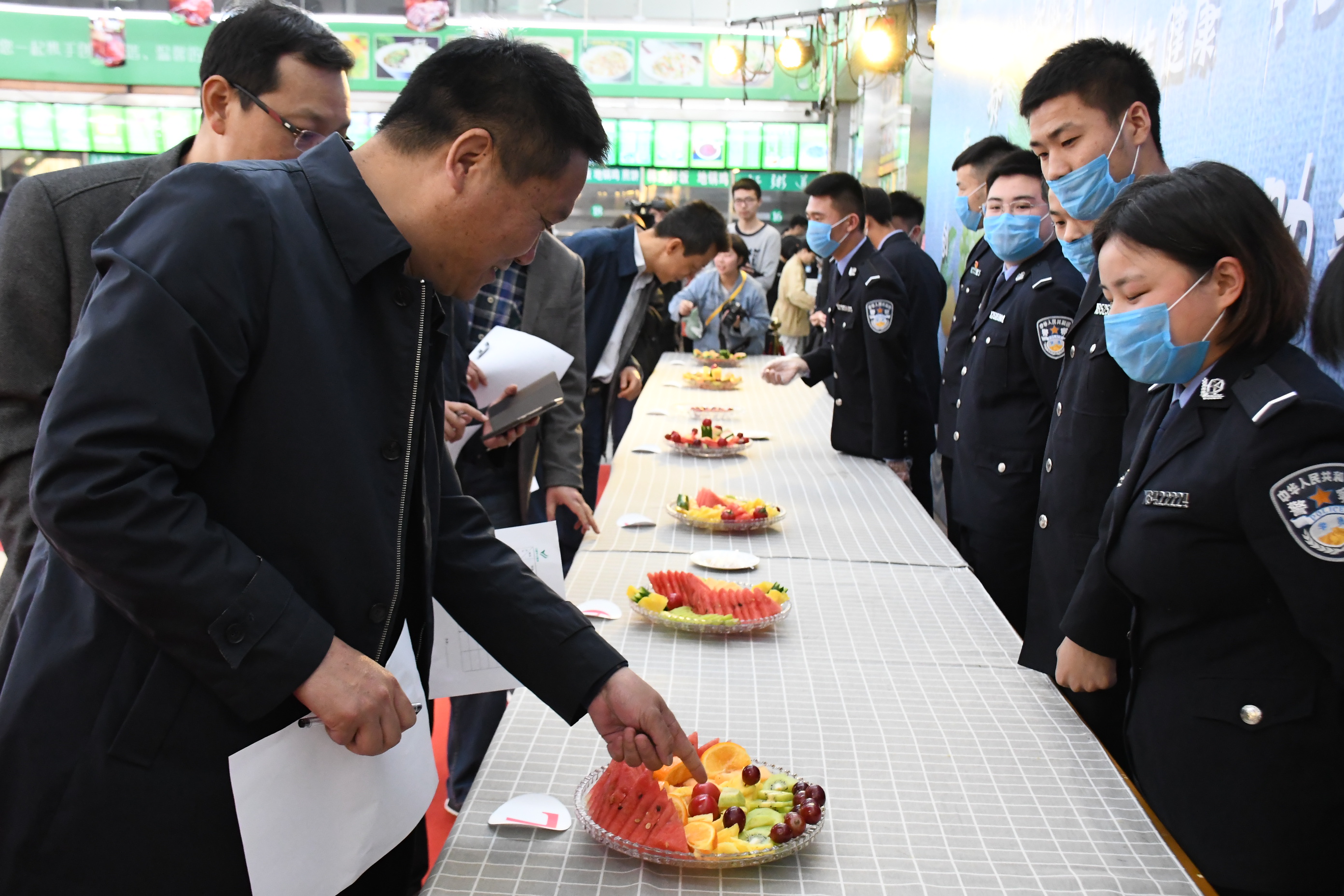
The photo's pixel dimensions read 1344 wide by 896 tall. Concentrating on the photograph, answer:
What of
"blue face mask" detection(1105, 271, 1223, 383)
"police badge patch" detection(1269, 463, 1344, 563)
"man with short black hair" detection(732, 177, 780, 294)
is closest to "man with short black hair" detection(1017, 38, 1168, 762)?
"blue face mask" detection(1105, 271, 1223, 383)

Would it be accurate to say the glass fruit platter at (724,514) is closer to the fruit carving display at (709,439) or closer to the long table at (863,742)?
the long table at (863,742)

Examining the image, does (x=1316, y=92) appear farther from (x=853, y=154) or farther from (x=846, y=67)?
(x=853, y=154)

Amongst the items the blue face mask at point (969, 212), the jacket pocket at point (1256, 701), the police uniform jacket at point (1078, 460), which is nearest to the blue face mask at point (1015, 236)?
the police uniform jacket at point (1078, 460)

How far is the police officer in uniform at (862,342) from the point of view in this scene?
3.62 metres

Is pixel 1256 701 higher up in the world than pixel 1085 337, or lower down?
lower down

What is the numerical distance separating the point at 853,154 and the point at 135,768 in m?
10.1

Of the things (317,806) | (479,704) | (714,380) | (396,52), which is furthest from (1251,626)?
(396,52)

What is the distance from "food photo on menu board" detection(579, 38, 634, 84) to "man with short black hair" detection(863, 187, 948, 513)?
22.3 feet

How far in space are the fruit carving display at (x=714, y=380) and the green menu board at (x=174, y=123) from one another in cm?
776

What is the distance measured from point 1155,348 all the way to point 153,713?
1476 mm

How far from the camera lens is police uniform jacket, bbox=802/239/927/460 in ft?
11.8

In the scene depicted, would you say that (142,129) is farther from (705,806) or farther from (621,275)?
(705,806)

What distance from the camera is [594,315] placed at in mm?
3801

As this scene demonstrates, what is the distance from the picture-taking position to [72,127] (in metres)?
10.7
